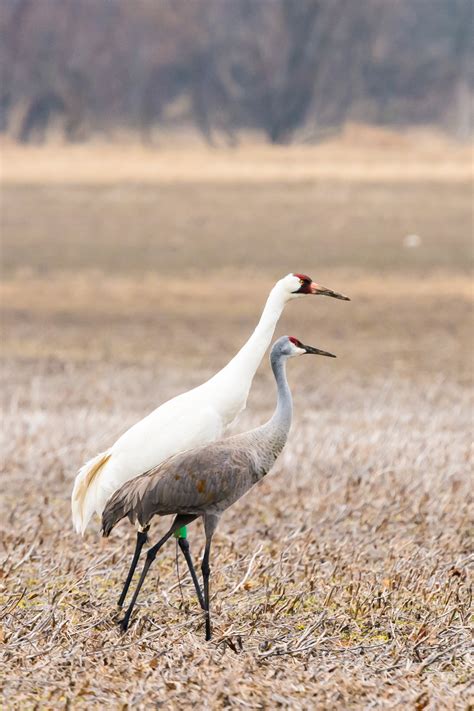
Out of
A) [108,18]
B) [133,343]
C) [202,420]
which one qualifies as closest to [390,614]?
[202,420]

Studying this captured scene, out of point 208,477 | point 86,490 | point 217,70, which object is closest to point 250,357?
point 208,477

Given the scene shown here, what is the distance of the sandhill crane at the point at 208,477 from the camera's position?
4.87 m

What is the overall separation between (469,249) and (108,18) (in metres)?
33.3

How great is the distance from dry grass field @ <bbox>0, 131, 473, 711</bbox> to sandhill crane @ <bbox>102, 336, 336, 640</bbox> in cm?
40

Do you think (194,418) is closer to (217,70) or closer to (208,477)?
(208,477)

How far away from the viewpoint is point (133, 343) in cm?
1534

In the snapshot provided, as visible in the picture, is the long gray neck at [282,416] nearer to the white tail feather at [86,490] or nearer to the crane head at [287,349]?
the crane head at [287,349]

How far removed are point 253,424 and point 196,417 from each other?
5.05 meters

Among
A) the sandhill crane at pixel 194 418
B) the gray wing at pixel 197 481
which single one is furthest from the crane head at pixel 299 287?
the gray wing at pixel 197 481

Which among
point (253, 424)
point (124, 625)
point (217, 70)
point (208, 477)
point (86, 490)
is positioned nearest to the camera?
point (208, 477)

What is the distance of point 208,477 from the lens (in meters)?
4.85

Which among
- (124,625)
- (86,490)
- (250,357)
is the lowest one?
(124,625)

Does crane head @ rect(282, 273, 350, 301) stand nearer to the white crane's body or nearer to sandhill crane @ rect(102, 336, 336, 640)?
the white crane's body

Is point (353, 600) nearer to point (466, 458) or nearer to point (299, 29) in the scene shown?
point (466, 458)
